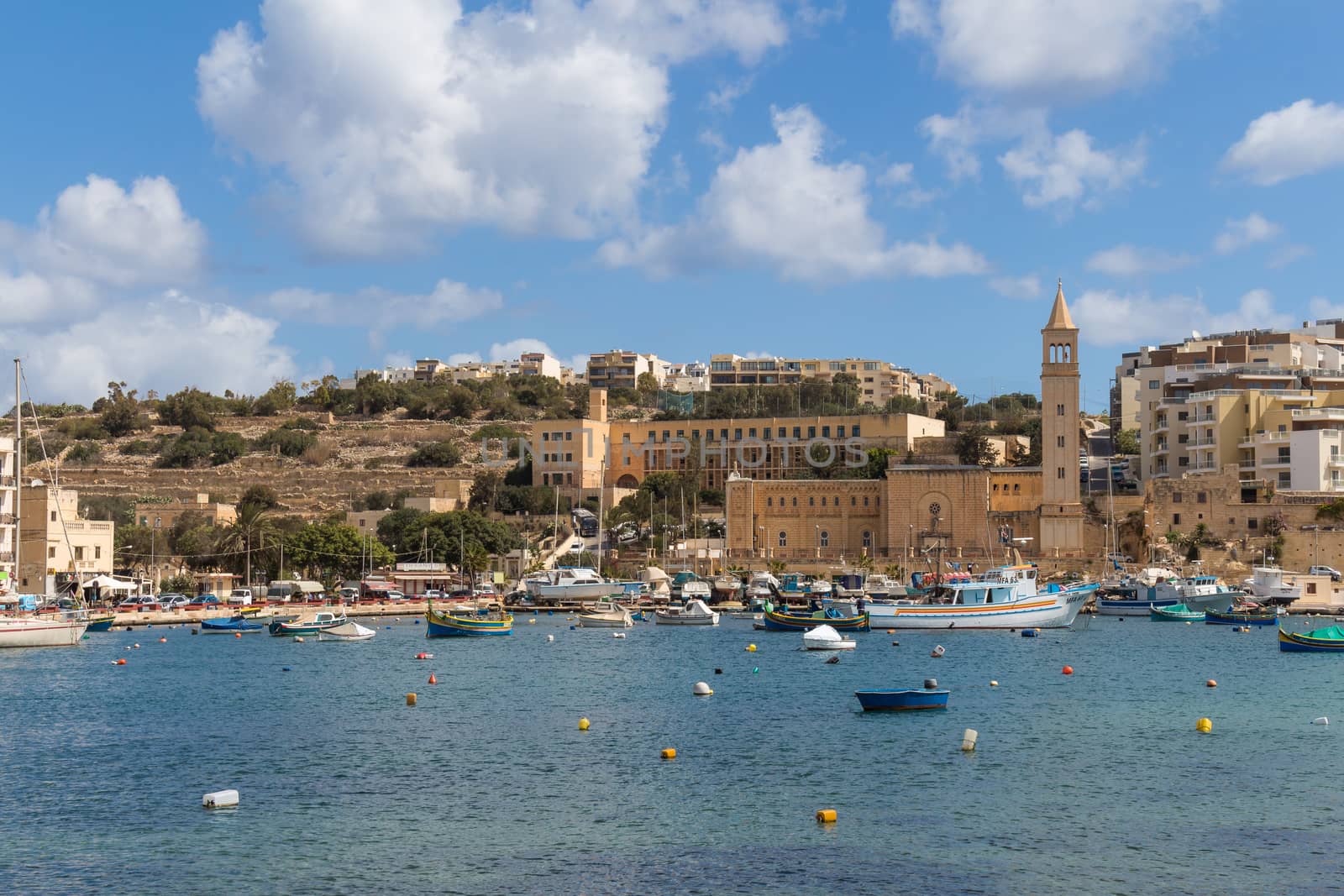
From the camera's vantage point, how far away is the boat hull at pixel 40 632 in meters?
49.4

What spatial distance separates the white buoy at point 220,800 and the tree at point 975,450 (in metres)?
80.5

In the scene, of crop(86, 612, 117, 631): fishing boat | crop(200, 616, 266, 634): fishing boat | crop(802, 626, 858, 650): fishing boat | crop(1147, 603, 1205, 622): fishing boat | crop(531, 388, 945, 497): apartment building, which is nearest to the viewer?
crop(802, 626, 858, 650): fishing boat

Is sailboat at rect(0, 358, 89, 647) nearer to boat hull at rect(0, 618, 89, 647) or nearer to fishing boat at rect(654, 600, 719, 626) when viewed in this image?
boat hull at rect(0, 618, 89, 647)

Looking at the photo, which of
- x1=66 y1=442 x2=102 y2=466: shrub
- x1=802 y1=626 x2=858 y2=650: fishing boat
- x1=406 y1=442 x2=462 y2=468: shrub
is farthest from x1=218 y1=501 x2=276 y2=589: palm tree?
x1=66 y1=442 x2=102 y2=466: shrub

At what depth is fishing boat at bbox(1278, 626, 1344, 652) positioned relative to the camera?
50.1 meters

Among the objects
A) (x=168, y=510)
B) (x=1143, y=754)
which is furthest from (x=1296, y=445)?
(x=168, y=510)

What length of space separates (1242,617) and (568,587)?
3109 centimetres

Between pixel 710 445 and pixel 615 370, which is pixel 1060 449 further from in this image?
pixel 615 370

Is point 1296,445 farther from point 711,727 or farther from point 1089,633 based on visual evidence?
point 711,727

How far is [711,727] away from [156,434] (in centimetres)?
10459

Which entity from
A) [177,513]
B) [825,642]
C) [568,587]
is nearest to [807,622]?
[825,642]

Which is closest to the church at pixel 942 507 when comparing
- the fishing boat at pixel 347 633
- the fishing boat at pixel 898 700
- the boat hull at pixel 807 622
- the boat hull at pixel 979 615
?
the boat hull at pixel 979 615

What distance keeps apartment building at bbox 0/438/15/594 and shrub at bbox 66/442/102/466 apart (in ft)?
211

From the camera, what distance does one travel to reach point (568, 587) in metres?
77.1
